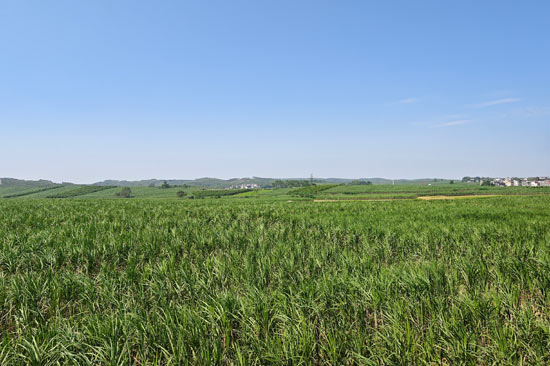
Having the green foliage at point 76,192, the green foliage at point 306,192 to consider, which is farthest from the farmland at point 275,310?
the green foliage at point 76,192

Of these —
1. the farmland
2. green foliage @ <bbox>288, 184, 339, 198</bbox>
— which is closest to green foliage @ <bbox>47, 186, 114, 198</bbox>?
green foliage @ <bbox>288, 184, 339, 198</bbox>

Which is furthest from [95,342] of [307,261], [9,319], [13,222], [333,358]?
[13,222]

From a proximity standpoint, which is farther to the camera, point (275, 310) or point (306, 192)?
point (306, 192)

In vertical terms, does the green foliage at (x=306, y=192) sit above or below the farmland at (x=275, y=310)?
below

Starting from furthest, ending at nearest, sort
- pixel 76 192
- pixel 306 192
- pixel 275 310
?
pixel 76 192, pixel 306 192, pixel 275 310

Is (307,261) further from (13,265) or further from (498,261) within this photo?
(13,265)

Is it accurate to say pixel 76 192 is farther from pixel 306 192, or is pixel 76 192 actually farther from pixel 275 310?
pixel 275 310

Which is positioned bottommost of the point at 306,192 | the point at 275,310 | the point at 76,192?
the point at 306,192

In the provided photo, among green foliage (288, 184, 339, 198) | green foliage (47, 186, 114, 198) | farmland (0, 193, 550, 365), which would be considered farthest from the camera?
green foliage (47, 186, 114, 198)

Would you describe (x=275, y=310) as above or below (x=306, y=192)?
above

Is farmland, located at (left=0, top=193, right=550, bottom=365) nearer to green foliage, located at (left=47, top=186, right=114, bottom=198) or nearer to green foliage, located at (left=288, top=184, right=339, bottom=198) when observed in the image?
green foliage, located at (left=288, top=184, right=339, bottom=198)

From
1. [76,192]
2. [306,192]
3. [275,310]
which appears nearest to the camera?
[275,310]

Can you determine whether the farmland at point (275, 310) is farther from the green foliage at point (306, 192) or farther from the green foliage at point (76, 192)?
the green foliage at point (76, 192)

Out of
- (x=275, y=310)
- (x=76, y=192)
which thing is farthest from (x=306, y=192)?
(x=76, y=192)
